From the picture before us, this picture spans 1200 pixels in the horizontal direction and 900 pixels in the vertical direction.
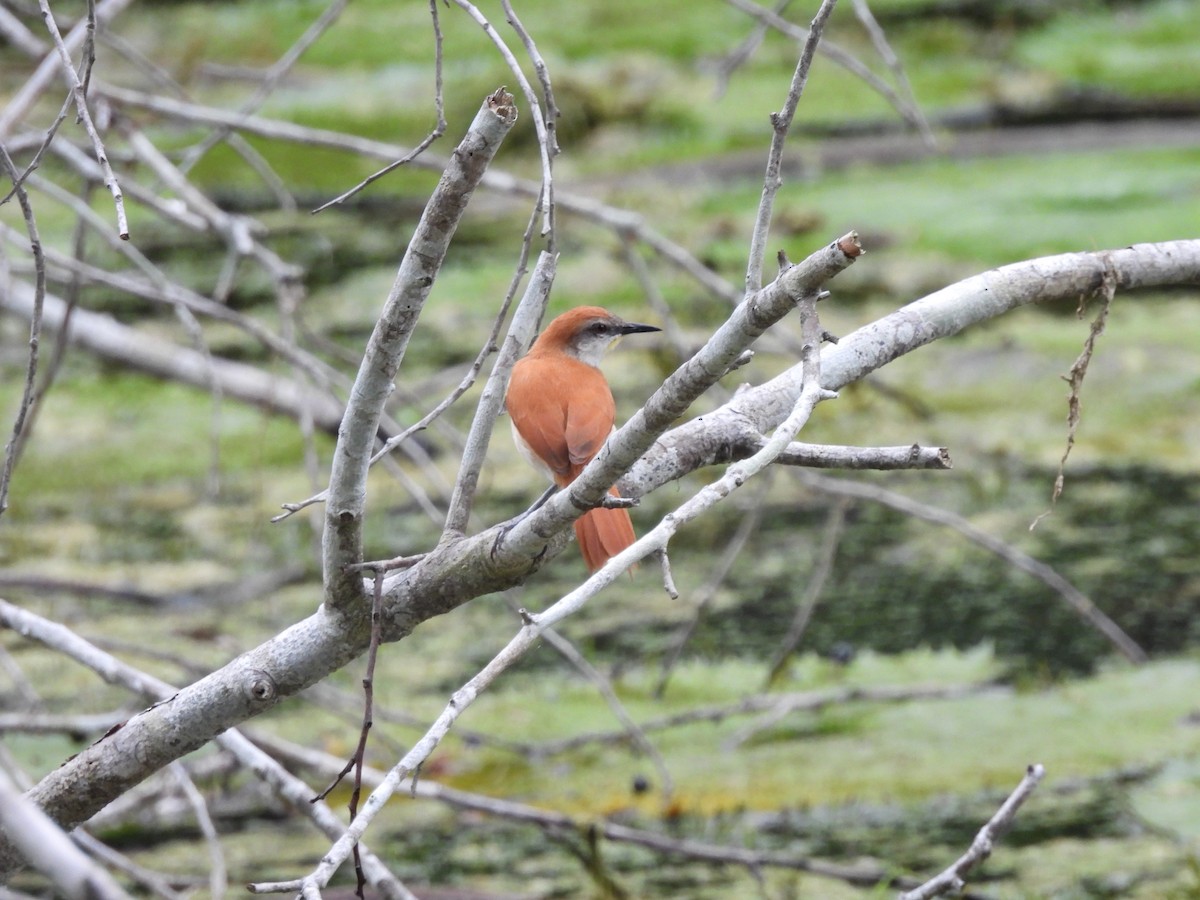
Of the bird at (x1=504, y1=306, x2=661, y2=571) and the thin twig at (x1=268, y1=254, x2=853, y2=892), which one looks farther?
the bird at (x1=504, y1=306, x2=661, y2=571)

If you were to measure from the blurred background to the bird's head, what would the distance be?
6.8 inches

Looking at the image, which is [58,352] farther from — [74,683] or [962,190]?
[962,190]

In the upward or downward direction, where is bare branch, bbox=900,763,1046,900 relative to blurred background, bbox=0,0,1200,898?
downward

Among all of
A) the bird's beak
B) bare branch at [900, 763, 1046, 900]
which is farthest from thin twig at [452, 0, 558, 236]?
the bird's beak

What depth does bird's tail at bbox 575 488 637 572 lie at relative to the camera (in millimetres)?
2938

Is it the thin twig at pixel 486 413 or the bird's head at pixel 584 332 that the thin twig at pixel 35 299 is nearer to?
the thin twig at pixel 486 413

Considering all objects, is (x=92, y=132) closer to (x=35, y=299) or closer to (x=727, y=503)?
(x=35, y=299)

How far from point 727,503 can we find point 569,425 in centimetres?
320

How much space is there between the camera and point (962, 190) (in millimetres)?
9617

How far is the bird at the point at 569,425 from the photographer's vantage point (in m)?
2.97

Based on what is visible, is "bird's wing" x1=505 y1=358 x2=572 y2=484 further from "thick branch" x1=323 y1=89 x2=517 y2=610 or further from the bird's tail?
"thick branch" x1=323 y1=89 x2=517 y2=610

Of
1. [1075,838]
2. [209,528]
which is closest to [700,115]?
[209,528]

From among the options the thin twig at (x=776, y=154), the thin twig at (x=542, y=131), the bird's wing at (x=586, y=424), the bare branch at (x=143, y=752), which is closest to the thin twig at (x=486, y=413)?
the thin twig at (x=542, y=131)

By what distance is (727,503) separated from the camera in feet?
20.8
